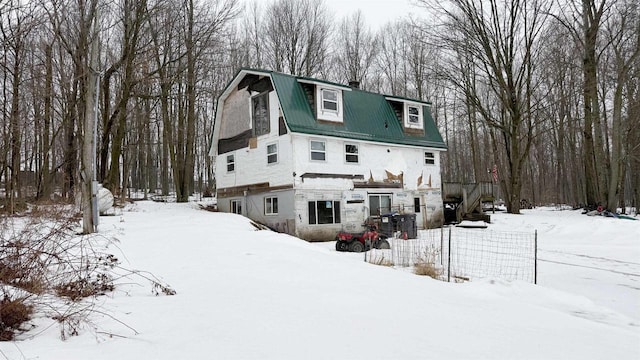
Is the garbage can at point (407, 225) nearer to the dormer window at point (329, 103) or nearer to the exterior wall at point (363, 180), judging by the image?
the exterior wall at point (363, 180)

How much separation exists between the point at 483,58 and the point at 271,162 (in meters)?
14.8

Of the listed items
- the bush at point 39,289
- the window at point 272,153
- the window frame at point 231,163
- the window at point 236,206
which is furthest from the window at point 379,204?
the bush at point 39,289

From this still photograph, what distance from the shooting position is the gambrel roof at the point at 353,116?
677 inches

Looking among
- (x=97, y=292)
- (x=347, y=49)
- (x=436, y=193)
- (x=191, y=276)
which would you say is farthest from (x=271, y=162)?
(x=347, y=49)

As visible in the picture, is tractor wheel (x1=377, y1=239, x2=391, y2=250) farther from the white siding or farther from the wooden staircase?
the wooden staircase

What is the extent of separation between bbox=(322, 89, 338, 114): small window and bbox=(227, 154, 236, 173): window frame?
5.90 meters

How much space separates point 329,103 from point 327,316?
15.1 metres

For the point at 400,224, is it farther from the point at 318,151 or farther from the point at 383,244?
the point at 318,151

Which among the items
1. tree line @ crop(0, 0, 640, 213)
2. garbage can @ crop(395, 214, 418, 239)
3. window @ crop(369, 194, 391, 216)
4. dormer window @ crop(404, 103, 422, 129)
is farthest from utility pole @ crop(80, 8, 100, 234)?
dormer window @ crop(404, 103, 422, 129)

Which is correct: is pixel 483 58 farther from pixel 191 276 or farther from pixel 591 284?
pixel 191 276

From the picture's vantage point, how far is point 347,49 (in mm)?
34688

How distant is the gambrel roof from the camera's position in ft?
56.4

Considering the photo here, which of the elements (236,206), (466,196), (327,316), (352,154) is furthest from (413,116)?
(327,316)

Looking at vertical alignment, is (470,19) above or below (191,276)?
above
